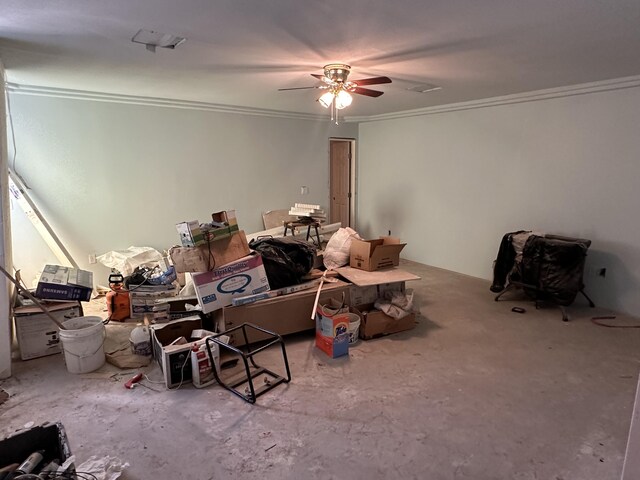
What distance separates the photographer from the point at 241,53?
2973 millimetres

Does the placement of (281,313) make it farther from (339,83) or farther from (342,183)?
(342,183)

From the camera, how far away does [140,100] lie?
4.93m

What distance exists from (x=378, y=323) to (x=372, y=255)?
0.70 m

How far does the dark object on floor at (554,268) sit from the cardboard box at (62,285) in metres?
Result: 4.31

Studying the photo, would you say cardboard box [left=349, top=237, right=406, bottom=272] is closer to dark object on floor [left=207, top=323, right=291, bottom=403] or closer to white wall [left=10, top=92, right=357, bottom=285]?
dark object on floor [left=207, top=323, right=291, bottom=403]

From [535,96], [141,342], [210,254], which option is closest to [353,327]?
[210,254]

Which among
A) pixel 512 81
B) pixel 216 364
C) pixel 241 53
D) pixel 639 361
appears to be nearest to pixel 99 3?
pixel 241 53

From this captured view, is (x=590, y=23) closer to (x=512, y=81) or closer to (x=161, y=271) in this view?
(x=512, y=81)

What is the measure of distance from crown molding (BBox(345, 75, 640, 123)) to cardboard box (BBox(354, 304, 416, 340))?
2897 millimetres

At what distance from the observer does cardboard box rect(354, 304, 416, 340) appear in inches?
139

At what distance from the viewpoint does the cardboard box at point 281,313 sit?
325cm

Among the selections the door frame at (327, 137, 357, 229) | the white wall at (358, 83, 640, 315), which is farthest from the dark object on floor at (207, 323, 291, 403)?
the door frame at (327, 137, 357, 229)

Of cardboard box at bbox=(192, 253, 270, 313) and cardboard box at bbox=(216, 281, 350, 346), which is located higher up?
cardboard box at bbox=(192, 253, 270, 313)

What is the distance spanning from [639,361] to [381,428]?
2343 mm
